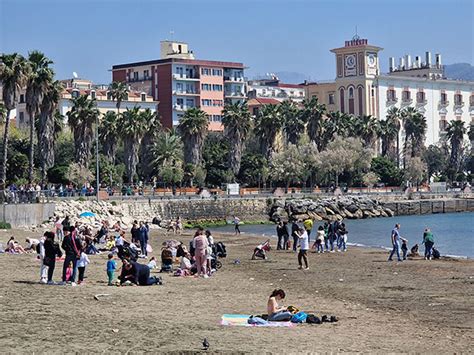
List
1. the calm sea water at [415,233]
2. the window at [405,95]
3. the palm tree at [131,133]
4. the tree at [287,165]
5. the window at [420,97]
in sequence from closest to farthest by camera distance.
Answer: the calm sea water at [415,233] → the palm tree at [131,133] → the tree at [287,165] → the window at [405,95] → the window at [420,97]

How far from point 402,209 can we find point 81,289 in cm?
8375

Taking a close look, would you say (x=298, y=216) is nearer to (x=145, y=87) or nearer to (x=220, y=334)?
(x=145, y=87)

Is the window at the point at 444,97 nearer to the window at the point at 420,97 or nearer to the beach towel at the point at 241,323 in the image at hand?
the window at the point at 420,97

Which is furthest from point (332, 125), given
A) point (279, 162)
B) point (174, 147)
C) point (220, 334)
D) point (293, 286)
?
point (220, 334)

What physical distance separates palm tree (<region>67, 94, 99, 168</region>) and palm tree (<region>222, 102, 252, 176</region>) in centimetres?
2048

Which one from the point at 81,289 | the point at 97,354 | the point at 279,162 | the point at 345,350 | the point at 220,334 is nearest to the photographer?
the point at 97,354

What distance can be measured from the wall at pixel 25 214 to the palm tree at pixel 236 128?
4253 centimetres

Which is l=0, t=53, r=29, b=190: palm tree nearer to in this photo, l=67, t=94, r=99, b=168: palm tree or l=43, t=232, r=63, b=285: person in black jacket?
l=67, t=94, r=99, b=168: palm tree

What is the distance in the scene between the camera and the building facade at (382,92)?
136 m

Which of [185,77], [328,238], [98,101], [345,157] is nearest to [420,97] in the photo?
[185,77]

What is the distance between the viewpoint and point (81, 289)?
76.9 feet

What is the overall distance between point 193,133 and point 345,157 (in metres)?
19.5

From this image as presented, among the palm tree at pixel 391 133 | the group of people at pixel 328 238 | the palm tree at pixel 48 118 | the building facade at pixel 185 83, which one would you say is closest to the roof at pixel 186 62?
the building facade at pixel 185 83

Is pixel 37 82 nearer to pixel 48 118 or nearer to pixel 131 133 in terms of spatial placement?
pixel 48 118
